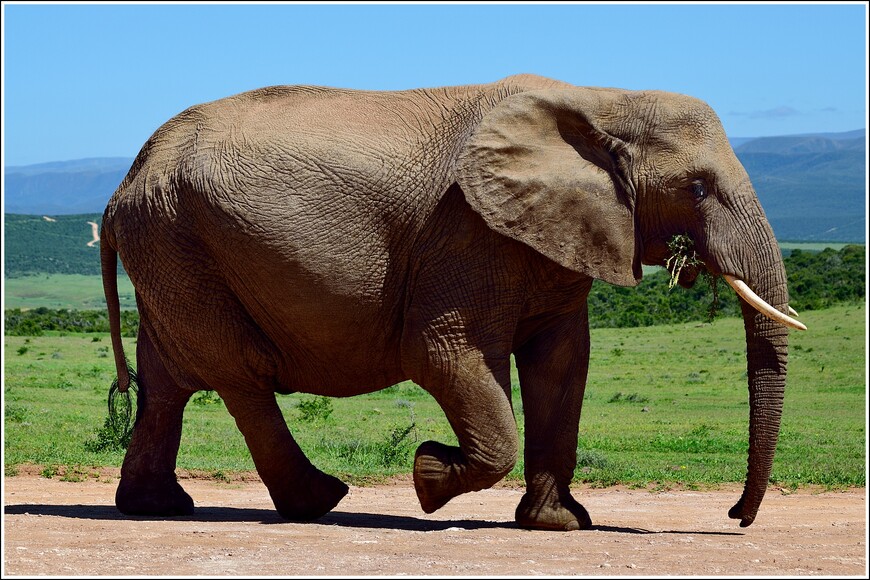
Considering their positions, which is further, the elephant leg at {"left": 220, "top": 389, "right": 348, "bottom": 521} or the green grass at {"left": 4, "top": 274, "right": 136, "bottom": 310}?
the green grass at {"left": 4, "top": 274, "right": 136, "bottom": 310}

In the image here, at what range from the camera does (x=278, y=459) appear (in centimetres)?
912

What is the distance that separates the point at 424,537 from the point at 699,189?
2.61 metres

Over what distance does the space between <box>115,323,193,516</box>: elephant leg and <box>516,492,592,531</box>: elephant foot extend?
245cm

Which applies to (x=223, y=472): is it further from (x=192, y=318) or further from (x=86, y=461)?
(x=192, y=318)

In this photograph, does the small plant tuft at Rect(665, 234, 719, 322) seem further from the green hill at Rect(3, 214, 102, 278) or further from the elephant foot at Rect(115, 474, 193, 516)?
the green hill at Rect(3, 214, 102, 278)

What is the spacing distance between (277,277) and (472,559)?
2306mm

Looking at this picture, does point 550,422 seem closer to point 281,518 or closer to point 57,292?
point 281,518

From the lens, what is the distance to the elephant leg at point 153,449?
9.76 metres

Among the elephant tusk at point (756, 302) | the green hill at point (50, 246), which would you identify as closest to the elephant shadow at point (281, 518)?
the elephant tusk at point (756, 302)

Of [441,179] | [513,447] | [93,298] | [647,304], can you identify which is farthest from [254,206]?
[93,298]

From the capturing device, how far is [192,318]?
8.95 metres

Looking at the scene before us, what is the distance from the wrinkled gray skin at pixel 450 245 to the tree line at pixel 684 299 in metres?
20.2

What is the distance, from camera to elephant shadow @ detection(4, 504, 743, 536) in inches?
350

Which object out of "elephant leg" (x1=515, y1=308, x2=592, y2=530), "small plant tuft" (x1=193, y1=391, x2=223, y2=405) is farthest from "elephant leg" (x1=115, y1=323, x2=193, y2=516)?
"small plant tuft" (x1=193, y1=391, x2=223, y2=405)
